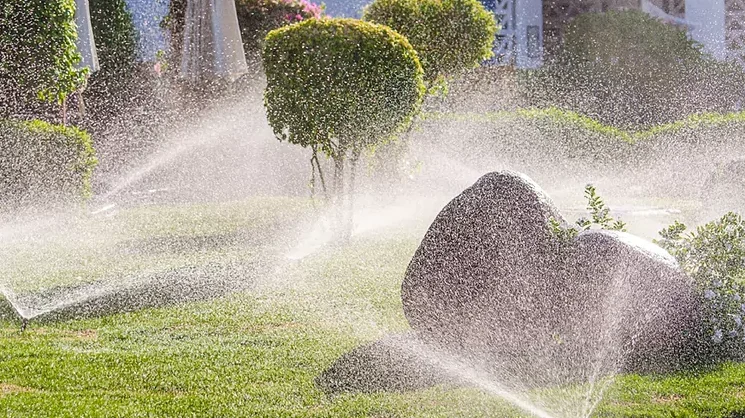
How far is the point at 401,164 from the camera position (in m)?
13.1

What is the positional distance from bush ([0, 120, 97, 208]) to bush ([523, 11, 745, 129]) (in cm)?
1244

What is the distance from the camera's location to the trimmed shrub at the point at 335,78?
9.10m

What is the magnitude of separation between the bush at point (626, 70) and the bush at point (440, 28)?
852 cm

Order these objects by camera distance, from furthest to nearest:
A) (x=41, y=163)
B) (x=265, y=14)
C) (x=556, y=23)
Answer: (x=556, y=23), (x=265, y=14), (x=41, y=163)

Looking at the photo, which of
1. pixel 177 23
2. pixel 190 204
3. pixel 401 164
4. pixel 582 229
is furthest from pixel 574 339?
pixel 177 23

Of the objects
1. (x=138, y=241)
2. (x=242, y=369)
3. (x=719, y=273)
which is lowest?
(x=138, y=241)

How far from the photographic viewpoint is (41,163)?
1086 cm

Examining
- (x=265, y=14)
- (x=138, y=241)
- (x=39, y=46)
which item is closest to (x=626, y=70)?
(x=265, y=14)

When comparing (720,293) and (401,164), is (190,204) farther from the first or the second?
(720,293)

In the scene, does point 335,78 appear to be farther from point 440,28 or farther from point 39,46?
point 440,28

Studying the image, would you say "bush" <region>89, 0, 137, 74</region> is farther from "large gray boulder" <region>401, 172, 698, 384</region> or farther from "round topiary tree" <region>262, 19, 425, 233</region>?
"large gray boulder" <region>401, 172, 698, 384</region>

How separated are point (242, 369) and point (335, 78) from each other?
427 centimetres

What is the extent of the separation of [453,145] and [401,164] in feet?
8.81

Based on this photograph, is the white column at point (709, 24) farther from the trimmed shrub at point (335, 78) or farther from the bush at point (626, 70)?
the trimmed shrub at point (335, 78)
